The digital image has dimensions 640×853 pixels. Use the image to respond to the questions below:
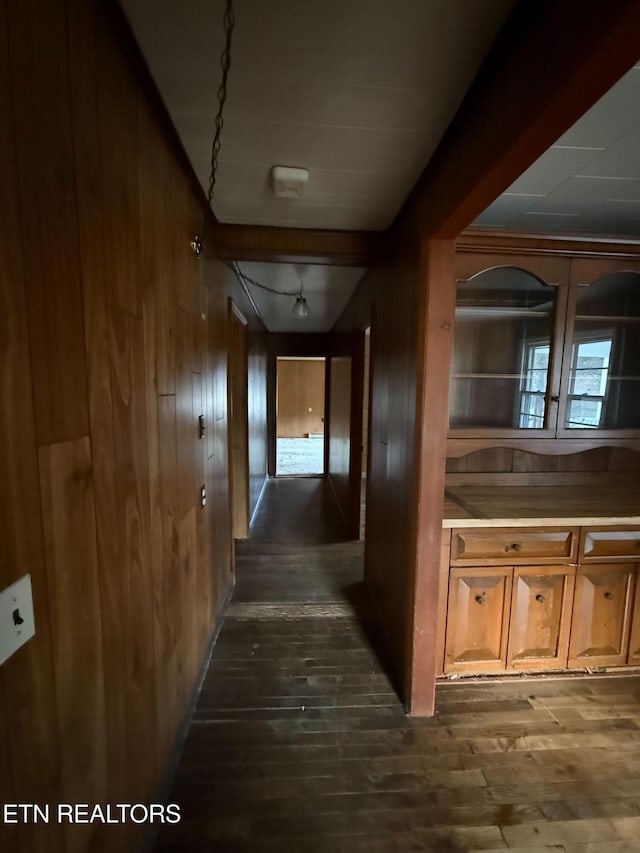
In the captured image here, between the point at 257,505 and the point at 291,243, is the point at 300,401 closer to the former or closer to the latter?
the point at 257,505

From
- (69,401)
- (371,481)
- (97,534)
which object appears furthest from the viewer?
(371,481)

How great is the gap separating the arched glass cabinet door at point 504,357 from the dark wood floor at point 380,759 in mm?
1321

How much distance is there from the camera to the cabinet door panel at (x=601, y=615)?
192 centimetres

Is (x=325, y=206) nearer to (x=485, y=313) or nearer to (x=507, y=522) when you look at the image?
(x=485, y=313)

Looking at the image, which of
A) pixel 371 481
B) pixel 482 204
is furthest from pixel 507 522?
pixel 482 204

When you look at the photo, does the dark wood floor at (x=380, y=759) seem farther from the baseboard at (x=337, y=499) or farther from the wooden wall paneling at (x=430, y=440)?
the baseboard at (x=337, y=499)

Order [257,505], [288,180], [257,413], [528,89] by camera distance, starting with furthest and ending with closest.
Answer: [257,413] → [257,505] → [288,180] → [528,89]

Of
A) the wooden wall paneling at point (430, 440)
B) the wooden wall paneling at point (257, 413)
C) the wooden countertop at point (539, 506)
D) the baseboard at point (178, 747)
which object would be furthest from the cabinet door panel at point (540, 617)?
the wooden wall paneling at point (257, 413)

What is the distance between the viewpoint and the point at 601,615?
1951 mm

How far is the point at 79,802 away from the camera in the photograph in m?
0.83

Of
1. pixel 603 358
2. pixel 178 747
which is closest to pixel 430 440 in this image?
pixel 603 358

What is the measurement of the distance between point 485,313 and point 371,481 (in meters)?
1.28

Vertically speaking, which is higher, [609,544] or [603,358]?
[603,358]

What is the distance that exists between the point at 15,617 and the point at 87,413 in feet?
1.36
